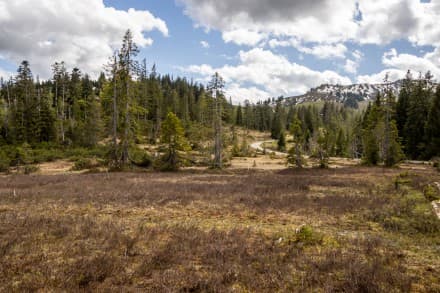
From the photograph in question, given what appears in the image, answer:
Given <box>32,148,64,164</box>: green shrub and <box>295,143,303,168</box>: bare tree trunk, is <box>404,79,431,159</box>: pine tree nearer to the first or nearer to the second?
<box>295,143,303,168</box>: bare tree trunk

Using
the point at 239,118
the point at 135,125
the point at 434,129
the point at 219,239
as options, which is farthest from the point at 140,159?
the point at 239,118

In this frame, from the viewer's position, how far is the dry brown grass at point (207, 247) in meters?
5.28

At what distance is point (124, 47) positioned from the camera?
3011 cm

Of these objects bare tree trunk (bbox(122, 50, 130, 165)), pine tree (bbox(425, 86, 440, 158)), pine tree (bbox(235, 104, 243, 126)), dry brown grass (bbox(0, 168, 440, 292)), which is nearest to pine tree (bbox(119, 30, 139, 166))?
bare tree trunk (bbox(122, 50, 130, 165))

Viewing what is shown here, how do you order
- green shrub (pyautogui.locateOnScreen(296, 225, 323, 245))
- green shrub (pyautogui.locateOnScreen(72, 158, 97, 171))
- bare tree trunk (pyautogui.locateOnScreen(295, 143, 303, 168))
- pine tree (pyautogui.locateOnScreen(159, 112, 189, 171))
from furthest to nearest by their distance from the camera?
bare tree trunk (pyautogui.locateOnScreen(295, 143, 303, 168))
green shrub (pyautogui.locateOnScreen(72, 158, 97, 171))
pine tree (pyautogui.locateOnScreen(159, 112, 189, 171))
green shrub (pyautogui.locateOnScreen(296, 225, 323, 245))

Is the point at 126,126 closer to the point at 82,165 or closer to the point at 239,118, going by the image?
the point at 82,165

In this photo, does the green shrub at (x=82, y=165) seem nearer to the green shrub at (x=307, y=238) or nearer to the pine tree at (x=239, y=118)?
the green shrub at (x=307, y=238)

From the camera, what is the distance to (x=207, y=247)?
284 inches

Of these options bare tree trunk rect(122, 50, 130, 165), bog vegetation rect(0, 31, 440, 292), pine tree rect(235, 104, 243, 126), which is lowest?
bog vegetation rect(0, 31, 440, 292)

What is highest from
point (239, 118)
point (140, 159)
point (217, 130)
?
point (239, 118)

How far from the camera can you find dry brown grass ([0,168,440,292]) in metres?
5.28

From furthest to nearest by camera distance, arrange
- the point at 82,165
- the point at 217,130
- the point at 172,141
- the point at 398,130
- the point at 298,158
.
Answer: the point at 398,130 < the point at 217,130 < the point at 298,158 < the point at 82,165 < the point at 172,141

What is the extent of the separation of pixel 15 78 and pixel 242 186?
207ft

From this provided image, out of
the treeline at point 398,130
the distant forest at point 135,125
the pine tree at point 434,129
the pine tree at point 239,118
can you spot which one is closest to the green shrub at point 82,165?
the distant forest at point 135,125
